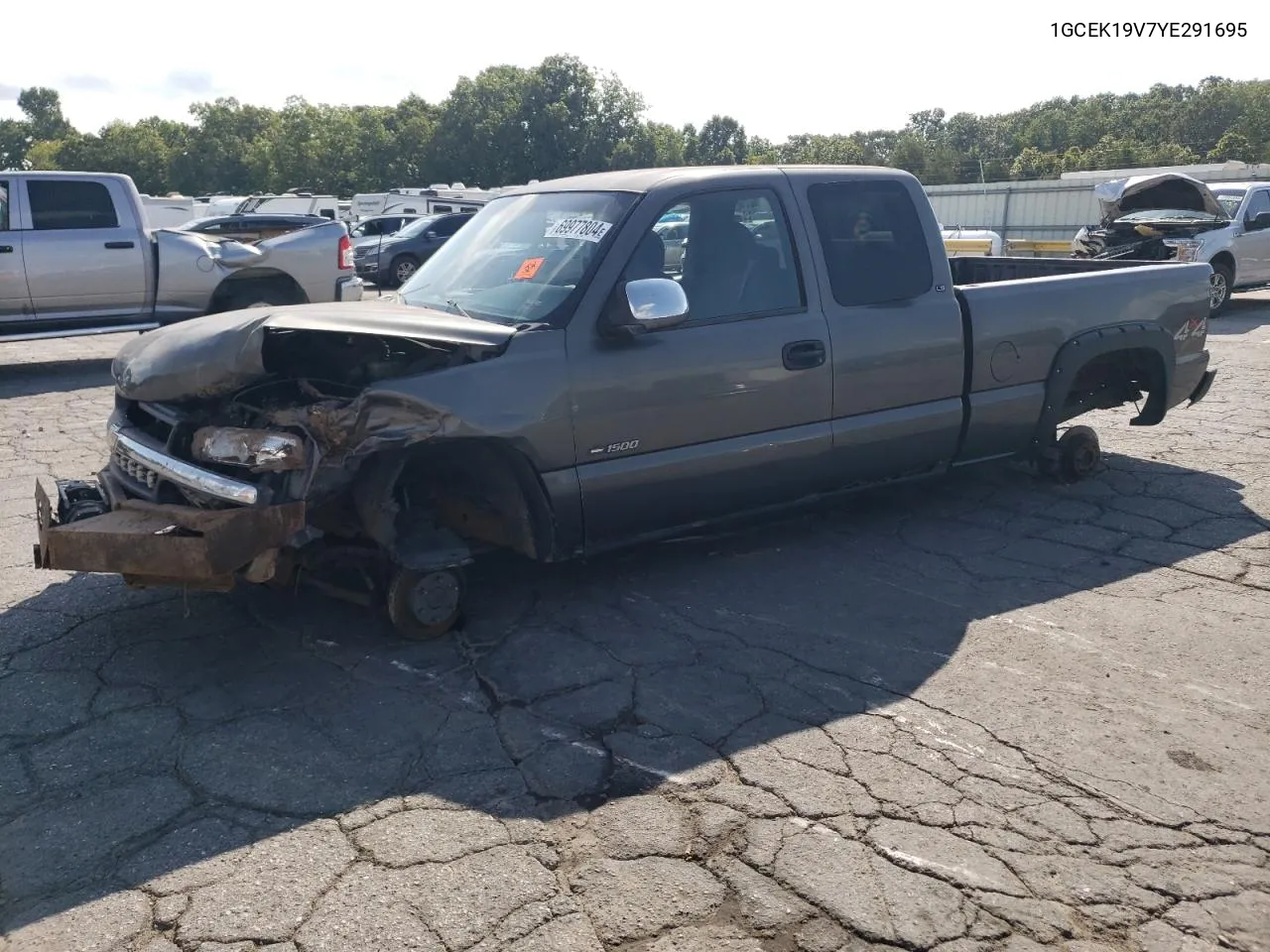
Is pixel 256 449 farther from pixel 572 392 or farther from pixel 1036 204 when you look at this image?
pixel 1036 204

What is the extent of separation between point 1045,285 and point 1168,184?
457 inches

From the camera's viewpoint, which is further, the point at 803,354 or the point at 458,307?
the point at 803,354

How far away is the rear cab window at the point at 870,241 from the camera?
17.6 ft

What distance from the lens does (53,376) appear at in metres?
11.7

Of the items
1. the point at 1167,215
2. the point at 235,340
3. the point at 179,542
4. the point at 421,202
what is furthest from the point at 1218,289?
the point at 421,202

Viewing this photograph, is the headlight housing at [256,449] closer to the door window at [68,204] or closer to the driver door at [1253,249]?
the door window at [68,204]

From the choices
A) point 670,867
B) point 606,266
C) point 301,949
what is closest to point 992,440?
point 606,266

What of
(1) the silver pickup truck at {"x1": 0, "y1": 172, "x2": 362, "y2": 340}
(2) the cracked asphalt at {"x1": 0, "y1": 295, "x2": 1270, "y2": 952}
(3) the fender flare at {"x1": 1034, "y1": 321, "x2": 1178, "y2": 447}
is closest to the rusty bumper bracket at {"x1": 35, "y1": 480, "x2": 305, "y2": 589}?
(2) the cracked asphalt at {"x1": 0, "y1": 295, "x2": 1270, "y2": 952}

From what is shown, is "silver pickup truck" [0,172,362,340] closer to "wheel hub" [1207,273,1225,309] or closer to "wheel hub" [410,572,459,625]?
"wheel hub" [410,572,459,625]

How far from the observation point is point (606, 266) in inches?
185

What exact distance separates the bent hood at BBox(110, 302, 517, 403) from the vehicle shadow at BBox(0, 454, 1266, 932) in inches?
41.7

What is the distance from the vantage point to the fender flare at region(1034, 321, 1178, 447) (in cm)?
609

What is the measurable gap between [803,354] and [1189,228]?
1280 centimetres

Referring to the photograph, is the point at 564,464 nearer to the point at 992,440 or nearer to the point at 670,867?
the point at 670,867
